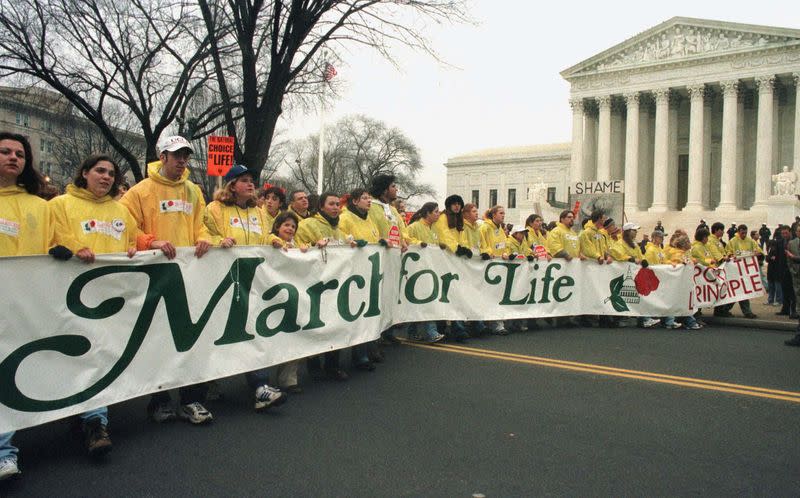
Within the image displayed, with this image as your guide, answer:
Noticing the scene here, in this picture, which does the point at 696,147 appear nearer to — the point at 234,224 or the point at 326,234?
the point at 326,234

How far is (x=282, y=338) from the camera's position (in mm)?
5840

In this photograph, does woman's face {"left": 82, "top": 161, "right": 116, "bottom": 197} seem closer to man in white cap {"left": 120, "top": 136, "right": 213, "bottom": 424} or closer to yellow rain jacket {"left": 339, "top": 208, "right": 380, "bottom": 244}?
man in white cap {"left": 120, "top": 136, "right": 213, "bottom": 424}

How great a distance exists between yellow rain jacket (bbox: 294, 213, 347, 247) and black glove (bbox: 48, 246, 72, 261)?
264cm

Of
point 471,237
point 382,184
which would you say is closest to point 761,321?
point 471,237

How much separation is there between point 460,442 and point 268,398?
5.46 ft

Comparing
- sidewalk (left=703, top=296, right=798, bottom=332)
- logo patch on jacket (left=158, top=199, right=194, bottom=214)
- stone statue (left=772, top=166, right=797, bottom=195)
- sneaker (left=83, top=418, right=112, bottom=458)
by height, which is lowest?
sidewalk (left=703, top=296, right=798, bottom=332)

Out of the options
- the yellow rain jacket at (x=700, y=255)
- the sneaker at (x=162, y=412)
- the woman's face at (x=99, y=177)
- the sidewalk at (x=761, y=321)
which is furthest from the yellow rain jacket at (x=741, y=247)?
the woman's face at (x=99, y=177)

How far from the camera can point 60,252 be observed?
13.5 feet

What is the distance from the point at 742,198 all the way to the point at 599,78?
16497 millimetres

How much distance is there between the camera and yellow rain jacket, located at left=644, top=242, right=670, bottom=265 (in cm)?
1189

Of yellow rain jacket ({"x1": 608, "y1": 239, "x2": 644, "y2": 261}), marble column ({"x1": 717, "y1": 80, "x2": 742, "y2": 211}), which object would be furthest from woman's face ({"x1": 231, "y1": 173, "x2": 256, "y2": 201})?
marble column ({"x1": 717, "y1": 80, "x2": 742, "y2": 211})

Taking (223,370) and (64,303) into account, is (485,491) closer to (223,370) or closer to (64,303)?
(223,370)

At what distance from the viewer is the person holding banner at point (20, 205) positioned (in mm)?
4094

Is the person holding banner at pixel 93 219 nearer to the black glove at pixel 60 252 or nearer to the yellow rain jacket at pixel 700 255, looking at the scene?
the black glove at pixel 60 252
